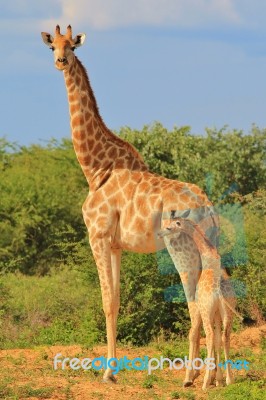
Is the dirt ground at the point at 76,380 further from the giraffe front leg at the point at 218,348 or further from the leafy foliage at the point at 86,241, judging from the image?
the leafy foliage at the point at 86,241

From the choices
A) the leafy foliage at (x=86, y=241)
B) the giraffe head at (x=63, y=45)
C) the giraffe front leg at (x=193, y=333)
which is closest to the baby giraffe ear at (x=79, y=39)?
the giraffe head at (x=63, y=45)

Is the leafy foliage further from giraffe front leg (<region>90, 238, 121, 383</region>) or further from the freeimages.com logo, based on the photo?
giraffe front leg (<region>90, 238, 121, 383</region>)

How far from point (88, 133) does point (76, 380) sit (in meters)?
2.94

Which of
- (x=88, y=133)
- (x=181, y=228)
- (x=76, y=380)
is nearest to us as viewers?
(x=181, y=228)

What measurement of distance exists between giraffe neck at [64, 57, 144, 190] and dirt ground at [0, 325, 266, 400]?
2.34 meters

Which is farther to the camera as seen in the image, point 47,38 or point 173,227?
point 47,38

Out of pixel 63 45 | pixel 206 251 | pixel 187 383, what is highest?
pixel 63 45

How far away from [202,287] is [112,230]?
148 cm

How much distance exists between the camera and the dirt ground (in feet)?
32.9

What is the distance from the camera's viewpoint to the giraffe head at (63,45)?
11.3 meters

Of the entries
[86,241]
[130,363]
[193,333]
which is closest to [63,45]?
[193,333]

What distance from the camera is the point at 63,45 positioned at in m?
11.3

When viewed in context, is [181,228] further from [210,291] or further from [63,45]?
[63,45]

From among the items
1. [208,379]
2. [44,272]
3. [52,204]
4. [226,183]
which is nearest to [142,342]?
[208,379]
